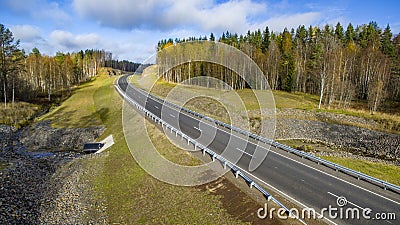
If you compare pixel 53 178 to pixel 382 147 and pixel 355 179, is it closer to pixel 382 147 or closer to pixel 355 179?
pixel 355 179

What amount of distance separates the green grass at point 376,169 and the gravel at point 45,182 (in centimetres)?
1814

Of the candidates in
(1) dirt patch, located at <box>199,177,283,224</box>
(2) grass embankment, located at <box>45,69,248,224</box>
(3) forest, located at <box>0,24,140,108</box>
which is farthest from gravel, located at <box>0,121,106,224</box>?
(3) forest, located at <box>0,24,140,108</box>

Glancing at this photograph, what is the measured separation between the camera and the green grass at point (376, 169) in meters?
16.7

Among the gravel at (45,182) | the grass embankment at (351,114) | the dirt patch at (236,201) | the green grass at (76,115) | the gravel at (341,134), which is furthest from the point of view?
the green grass at (76,115)

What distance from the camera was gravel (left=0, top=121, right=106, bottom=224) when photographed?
15.4 meters

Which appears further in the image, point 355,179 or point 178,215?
A: point 355,179

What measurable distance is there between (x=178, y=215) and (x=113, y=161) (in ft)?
41.7

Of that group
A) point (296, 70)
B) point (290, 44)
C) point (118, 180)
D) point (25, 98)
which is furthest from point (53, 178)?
point (290, 44)

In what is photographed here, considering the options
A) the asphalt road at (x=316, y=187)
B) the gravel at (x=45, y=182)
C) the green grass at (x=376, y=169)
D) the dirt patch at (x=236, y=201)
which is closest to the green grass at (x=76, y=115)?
the gravel at (x=45, y=182)

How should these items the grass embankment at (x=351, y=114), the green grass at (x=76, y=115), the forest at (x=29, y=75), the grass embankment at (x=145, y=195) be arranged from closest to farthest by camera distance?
the grass embankment at (x=145, y=195)
the grass embankment at (x=351, y=114)
the green grass at (x=76, y=115)
the forest at (x=29, y=75)

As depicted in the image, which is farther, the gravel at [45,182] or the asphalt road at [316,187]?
the gravel at [45,182]

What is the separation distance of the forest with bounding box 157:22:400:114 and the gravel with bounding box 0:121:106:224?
2270cm

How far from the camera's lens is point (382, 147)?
28094mm

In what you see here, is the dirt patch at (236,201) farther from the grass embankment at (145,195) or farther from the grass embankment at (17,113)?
the grass embankment at (17,113)
